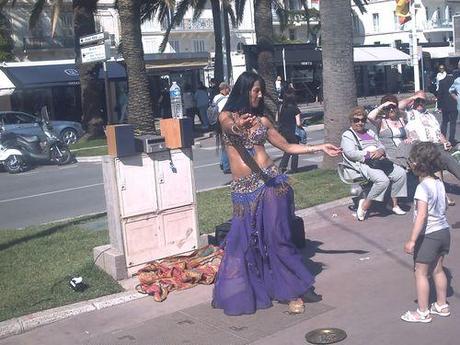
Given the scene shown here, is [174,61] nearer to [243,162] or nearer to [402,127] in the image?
[402,127]

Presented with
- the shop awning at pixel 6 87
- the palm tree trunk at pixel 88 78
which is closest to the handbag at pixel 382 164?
the palm tree trunk at pixel 88 78

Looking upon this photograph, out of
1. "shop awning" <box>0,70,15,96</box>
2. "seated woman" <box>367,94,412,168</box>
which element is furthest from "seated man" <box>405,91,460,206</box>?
"shop awning" <box>0,70,15,96</box>

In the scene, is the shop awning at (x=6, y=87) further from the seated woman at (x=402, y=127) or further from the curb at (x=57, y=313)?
the curb at (x=57, y=313)

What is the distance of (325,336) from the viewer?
505 cm

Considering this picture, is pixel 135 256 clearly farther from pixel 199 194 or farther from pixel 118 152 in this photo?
pixel 199 194

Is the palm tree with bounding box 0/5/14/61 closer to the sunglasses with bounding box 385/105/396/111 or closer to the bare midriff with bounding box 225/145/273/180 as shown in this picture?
the sunglasses with bounding box 385/105/396/111

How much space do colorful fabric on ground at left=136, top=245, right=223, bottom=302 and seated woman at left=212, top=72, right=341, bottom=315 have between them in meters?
0.71

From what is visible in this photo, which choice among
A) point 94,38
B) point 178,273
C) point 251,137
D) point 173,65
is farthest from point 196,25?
point 251,137

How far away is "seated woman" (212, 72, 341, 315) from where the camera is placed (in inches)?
222

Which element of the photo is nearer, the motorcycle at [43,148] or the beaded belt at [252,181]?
the beaded belt at [252,181]

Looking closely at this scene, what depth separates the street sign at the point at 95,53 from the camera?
13805mm

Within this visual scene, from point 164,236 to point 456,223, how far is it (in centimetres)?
364

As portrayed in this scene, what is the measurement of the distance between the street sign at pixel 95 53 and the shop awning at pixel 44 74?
17.6 metres

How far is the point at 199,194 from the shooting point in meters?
11.5
